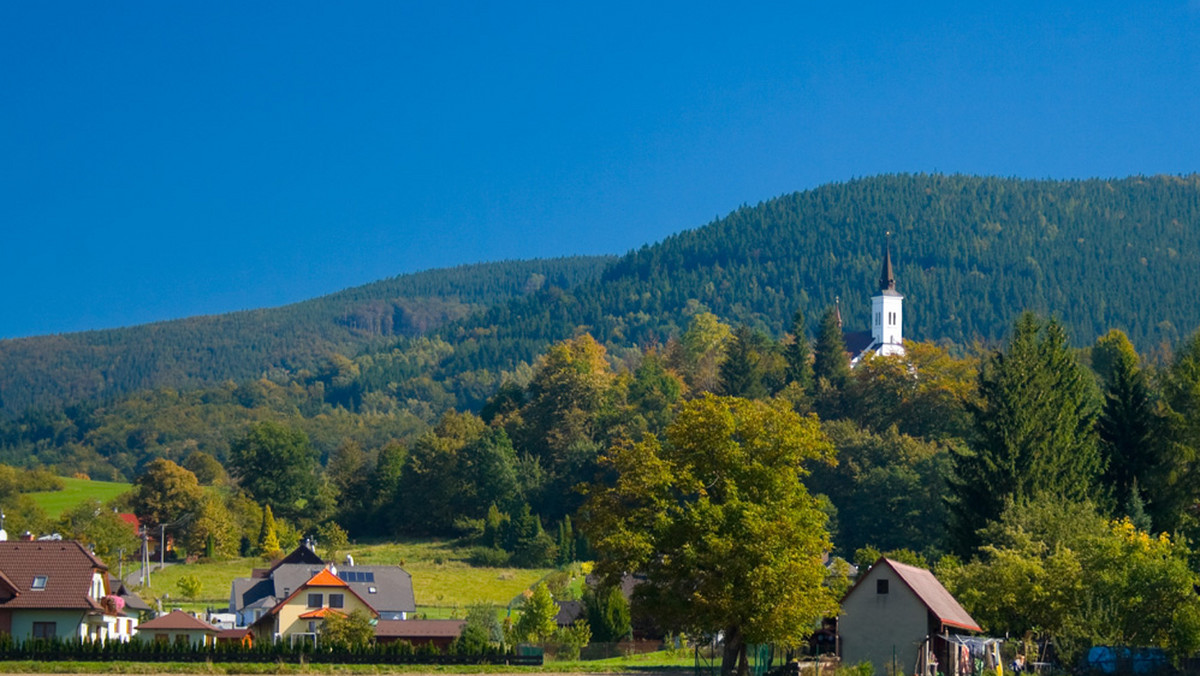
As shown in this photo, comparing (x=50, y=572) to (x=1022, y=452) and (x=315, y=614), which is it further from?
(x=1022, y=452)

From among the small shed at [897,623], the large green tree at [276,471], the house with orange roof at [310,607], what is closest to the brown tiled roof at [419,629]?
the house with orange roof at [310,607]

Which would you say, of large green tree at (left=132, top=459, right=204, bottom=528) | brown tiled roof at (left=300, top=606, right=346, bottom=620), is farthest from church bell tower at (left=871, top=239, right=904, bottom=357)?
brown tiled roof at (left=300, top=606, right=346, bottom=620)

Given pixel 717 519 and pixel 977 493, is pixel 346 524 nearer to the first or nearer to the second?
pixel 977 493

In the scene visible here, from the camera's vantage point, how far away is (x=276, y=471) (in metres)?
130

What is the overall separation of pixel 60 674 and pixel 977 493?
130 ft

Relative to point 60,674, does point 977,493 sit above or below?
above

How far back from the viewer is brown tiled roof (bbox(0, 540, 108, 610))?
2194 inches

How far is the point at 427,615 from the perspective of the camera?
82625mm

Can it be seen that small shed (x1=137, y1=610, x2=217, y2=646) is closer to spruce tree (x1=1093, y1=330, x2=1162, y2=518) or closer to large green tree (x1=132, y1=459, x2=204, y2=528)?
spruce tree (x1=1093, y1=330, x2=1162, y2=518)

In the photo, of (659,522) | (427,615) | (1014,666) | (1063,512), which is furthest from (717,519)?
(427,615)

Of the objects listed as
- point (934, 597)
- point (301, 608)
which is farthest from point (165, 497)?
point (934, 597)

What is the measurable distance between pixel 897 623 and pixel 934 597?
1.80 meters

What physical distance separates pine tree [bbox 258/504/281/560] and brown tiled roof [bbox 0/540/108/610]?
56.8 meters

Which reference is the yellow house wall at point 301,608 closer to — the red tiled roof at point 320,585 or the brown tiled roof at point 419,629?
the red tiled roof at point 320,585
